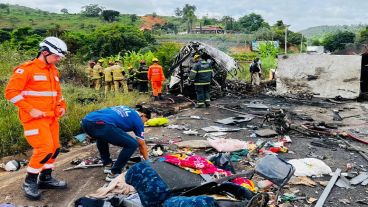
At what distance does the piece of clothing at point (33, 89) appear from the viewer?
13.9ft

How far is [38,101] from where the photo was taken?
4.41m

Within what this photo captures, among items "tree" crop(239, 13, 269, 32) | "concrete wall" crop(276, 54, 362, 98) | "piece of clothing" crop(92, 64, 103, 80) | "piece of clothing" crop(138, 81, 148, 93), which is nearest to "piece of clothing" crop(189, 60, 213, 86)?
"piece of clothing" crop(138, 81, 148, 93)

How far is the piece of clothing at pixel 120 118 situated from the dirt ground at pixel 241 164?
0.89 m

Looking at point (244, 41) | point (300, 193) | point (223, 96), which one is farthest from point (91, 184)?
point (244, 41)

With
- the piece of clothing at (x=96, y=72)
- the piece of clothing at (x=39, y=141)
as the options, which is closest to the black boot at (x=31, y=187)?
the piece of clothing at (x=39, y=141)

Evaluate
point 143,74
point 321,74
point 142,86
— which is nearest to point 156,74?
point 143,74

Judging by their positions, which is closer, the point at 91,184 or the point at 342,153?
the point at 91,184

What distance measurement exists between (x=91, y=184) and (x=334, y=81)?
457 inches

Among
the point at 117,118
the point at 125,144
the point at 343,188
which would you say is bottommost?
the point at 343,188

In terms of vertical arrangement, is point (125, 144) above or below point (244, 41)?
below

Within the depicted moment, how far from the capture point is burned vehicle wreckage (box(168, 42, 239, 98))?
13.3 metres

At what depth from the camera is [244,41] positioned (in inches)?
1962

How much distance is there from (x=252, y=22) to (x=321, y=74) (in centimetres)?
5780

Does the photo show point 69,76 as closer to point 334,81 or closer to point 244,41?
point 334,81
